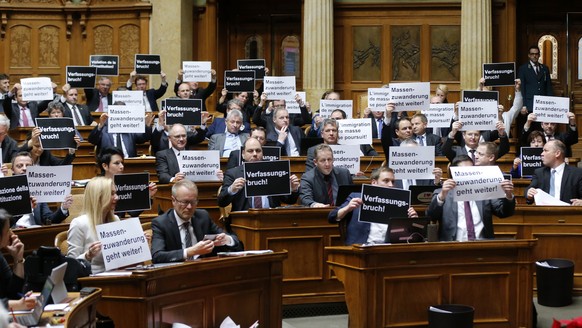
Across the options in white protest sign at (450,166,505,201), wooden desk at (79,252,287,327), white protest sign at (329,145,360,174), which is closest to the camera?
wooden desk at (79,252,287,327)

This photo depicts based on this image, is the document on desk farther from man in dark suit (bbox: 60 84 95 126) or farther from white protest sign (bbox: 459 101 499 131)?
man in dark suit (bbox: 60 84 95 126)

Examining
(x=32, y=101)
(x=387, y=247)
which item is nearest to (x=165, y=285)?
(x=387, y=247)

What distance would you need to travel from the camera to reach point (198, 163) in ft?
35.3

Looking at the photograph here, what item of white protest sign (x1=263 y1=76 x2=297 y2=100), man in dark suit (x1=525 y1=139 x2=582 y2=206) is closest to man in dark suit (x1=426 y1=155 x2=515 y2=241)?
man in dark suit (x1=525 y1=139 x2=582 y2=206)

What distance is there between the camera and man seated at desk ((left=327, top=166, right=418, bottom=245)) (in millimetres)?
8719

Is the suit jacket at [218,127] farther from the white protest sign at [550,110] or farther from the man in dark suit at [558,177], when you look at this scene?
the man in dark suit at [558,177]

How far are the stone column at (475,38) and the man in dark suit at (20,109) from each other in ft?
24.7

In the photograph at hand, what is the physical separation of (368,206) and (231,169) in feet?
6.63

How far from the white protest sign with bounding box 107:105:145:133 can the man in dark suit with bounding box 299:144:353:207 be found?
3.28m

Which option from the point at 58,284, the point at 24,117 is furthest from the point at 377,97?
the point at 58,284

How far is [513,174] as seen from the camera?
11.9 meters

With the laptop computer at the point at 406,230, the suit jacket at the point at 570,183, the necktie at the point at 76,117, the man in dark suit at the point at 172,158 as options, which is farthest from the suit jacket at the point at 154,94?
the laptop computer at the point at 406,230

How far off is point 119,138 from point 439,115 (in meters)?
4.31

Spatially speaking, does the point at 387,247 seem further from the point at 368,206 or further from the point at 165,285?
the point at 165,285
